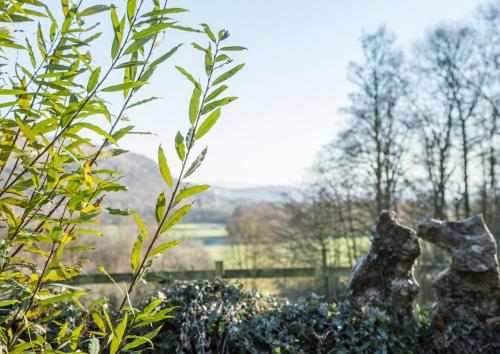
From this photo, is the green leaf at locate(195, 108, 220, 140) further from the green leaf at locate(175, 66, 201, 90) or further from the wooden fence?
the wooden fence

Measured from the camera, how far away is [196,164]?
40.4 inches

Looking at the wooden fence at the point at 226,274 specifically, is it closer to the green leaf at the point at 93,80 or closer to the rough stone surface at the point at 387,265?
the rough stone surface at the point at 387,265

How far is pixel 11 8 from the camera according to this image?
1152 mm

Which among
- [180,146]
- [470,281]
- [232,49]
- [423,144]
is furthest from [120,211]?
[423,144]

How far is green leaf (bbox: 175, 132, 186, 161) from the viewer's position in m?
1.03

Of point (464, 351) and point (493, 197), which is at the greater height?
point (493, 197)

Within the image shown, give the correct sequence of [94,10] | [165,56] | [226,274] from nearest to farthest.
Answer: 1. [165,56]
2. [94,10]
3. [226,274]

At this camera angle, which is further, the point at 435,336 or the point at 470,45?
the point at 470,45

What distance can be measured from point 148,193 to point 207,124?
21.6 meters

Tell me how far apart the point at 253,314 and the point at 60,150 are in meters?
2.94

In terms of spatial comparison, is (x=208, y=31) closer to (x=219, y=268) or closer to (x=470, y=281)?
(x=470, y=281)

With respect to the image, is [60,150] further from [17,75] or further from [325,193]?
[325,193]

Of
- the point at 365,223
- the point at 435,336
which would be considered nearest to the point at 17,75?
the point at 435,336

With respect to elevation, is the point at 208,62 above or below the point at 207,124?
above
